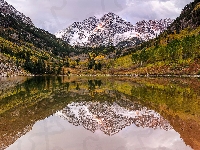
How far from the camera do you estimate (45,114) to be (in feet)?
120

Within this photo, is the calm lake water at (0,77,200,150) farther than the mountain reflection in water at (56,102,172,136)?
No

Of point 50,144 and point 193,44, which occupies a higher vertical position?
point 193,44

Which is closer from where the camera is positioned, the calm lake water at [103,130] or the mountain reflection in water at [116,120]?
the calm lake water at [103,130]

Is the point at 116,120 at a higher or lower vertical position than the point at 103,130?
lower

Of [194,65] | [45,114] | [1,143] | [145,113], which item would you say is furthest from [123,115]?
[194,65]

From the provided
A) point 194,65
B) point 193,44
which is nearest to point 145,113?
point 194,65

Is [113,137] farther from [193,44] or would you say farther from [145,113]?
[193,44]

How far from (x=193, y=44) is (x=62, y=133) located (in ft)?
507

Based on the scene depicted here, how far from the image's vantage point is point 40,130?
87.6 ft

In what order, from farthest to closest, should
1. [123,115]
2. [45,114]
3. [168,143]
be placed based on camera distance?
[45,114]
[123,115]
[168,143]

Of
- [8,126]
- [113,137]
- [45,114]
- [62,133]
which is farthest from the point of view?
[45,114]

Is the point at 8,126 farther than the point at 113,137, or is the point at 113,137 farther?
the point at 8,126

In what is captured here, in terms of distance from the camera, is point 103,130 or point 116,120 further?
point 116,120

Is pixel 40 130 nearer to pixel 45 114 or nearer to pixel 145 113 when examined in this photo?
pixel 45 114
